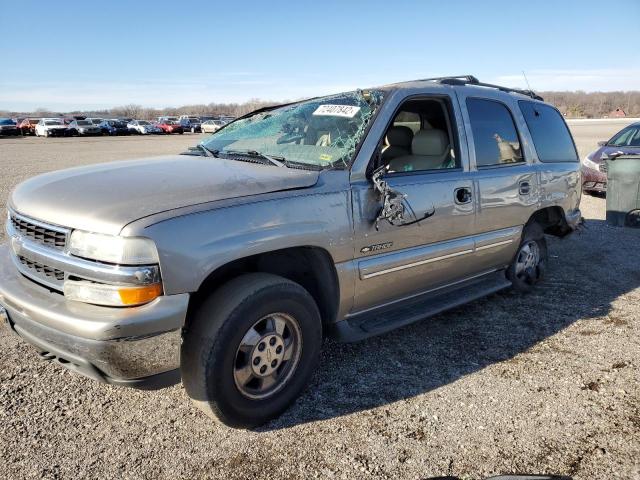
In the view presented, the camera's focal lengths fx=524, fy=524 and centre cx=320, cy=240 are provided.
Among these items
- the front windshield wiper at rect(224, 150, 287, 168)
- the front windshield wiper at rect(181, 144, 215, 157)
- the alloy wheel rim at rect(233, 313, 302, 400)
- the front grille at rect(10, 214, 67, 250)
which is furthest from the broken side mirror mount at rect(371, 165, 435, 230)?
the front grille at rect(10, 214, 67, 250)

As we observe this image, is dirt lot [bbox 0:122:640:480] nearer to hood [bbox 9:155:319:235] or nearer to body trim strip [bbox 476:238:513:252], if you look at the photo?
body trim strip [bbox 476:238:513:252]

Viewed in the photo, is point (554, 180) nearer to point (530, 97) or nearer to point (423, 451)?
point (530, 97)

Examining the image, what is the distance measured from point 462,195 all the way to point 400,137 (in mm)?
684

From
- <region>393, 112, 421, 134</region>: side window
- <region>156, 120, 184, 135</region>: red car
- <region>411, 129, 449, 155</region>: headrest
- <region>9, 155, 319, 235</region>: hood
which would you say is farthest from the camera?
<region>156, 120, 184, 135</region>: red car

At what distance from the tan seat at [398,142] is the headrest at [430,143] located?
0.08 metres

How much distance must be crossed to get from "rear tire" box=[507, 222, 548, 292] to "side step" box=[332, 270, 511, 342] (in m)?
0.28

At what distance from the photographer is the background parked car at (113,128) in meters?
45.5

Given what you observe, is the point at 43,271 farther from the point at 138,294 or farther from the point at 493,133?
the point at 493,133

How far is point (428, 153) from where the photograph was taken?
151 inches

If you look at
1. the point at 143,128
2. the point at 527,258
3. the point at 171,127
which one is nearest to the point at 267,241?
the point at 527,258

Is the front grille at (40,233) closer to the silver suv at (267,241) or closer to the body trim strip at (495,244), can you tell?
the silver suv at (267,241)

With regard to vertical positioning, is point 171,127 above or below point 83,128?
below

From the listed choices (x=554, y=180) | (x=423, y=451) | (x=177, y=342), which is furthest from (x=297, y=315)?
(x=554, y=180)

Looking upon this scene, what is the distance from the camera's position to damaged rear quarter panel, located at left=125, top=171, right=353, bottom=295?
238 centimetres
